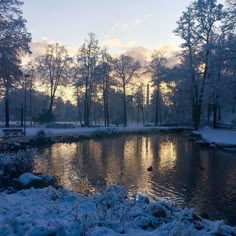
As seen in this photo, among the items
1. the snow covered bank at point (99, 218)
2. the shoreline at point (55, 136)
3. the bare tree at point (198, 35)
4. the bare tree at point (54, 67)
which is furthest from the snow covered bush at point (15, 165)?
the bare tree at point (54, 67)

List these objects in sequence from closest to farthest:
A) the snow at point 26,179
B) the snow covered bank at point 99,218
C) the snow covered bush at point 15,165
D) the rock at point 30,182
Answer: the snow covered bank at point 99,218 → the rock at point 30,182 → the snow at point 26,179 → the snow covered bush at point 15,165

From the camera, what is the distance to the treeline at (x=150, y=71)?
31.2m

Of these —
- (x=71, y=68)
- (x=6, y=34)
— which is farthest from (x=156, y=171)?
(x=71, y=68)

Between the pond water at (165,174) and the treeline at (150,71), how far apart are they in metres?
9.45

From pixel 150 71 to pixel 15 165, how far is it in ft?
186

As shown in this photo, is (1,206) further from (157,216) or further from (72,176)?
(72,176)

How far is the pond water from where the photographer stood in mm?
13070

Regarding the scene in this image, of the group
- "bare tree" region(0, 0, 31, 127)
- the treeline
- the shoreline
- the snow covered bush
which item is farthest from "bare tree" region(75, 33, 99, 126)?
the snow covered bush

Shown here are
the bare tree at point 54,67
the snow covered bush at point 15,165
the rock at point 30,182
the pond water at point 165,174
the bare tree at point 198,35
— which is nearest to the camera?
the pond water at point 165,174

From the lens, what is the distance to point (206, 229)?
822 centimetres

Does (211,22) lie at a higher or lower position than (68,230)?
higher

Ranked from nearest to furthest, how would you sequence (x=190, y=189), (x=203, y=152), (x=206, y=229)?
(x=206, y=229), (x=190, y=189), (x=203, y=152)

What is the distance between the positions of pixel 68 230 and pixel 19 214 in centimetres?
186

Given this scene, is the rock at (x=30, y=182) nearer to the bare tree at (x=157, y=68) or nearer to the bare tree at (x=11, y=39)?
the bare tree at (x=11, y=39)
